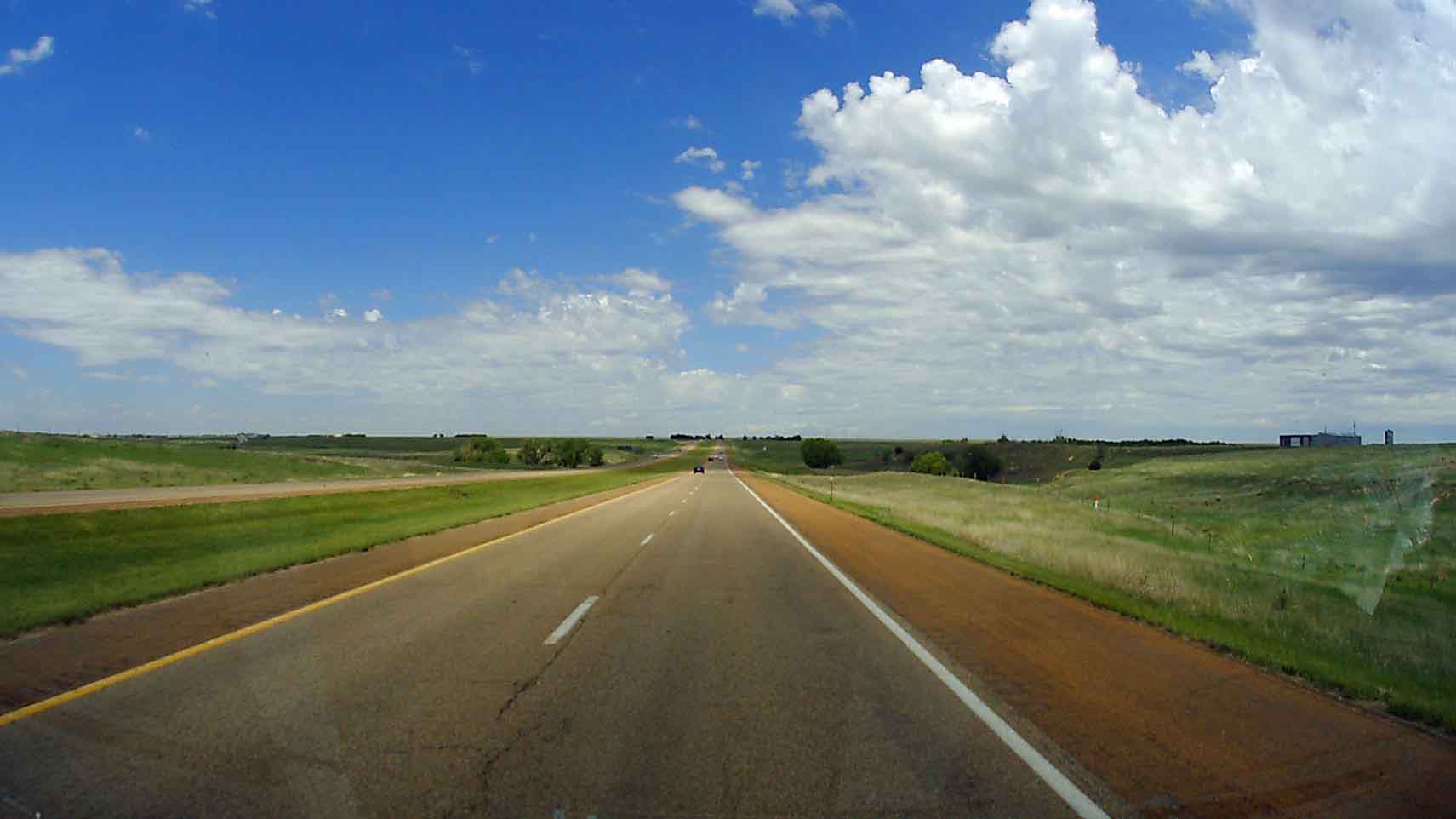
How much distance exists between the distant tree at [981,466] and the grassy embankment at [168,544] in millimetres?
101231

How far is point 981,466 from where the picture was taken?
126500mm

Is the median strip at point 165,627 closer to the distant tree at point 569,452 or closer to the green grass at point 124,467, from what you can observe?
the green grass at point 124,467

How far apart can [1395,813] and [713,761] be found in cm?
369

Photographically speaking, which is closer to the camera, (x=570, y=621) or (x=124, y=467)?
(x=570, y=621)

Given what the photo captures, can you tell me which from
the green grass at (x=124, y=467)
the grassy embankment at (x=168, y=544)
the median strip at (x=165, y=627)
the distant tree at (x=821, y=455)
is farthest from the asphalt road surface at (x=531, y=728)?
the distant tree at (x=821, y=455)

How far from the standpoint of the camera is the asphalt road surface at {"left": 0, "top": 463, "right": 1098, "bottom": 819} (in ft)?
16.4

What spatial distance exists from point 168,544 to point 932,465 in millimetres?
109834

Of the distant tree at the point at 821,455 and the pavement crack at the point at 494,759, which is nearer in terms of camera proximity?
the pavement crack at the point at 494,759

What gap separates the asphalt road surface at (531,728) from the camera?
499 cm

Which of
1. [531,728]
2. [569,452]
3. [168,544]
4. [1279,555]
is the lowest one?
[1279,555]

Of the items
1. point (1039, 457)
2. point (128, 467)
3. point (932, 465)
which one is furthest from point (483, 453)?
point (128, 467)

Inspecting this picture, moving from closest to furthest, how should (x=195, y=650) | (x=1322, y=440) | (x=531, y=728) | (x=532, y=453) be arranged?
1. (x=531, y=728)
2. (x=195, y=650)
3. (x=1322, y=440)
4. (x=532, y=453)

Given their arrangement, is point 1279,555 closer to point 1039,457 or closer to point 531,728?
point 531,728

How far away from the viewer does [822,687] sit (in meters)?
7.54
